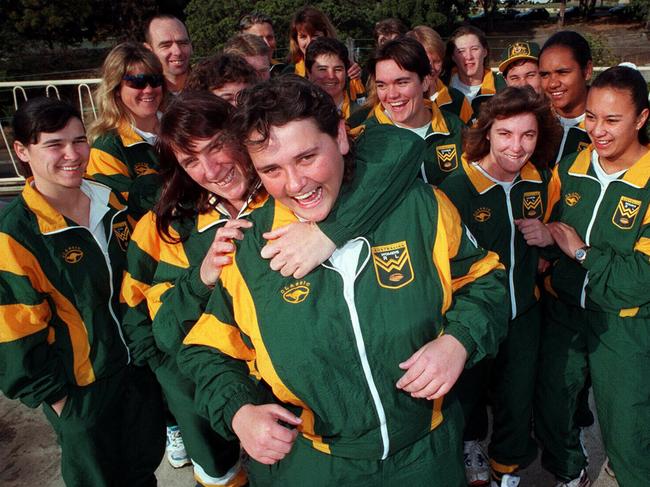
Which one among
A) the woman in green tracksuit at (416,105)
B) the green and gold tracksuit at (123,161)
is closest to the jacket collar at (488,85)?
the woman in green tracksuit at (416,105)

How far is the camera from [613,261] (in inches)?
103

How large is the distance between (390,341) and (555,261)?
5.84 ft

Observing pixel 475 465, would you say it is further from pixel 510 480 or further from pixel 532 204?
pixel 532 204

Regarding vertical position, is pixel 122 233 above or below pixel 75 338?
above

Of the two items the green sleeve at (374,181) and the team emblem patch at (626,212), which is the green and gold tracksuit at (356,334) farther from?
the team emblem patch at (626,212)

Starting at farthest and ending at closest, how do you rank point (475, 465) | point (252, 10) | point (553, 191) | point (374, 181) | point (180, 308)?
Result: point (252, 10)
point (475, 465)
point (553, 191)
point (180, 308)
point (374, 181)

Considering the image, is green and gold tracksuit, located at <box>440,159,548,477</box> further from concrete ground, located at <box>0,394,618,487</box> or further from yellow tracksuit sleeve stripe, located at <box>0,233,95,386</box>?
yellow tracksuit sleeve stripe, located at <box>0,233,95,386</box>

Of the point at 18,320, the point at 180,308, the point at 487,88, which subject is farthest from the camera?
the point at 487,88

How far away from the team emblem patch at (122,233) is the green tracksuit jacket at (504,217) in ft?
5.62

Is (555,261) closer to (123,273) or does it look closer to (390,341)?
(390,341)

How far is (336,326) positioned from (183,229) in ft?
3.59

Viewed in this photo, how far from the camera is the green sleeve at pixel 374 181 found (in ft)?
5.98

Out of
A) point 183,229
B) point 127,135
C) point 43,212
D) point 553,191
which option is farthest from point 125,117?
point 553,191

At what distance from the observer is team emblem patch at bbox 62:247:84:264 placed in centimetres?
260
